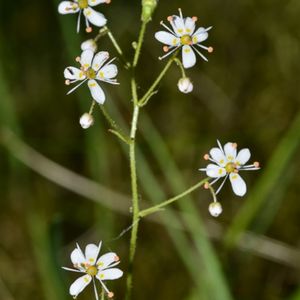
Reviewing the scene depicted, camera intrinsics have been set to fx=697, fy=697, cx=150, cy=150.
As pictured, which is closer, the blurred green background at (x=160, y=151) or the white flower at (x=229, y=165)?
the white flower at (x=229, y=165)

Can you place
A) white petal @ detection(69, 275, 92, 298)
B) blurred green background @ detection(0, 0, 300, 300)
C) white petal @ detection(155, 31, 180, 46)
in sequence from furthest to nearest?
blurred green background @ detection(0, 0, 300, 300)
white petal @ detection(155, 31, 180, 46)
white petal @ detection(69, 275, 92, 298)

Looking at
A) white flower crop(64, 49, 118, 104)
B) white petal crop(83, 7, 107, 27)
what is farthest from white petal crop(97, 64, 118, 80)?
white petal crop(83, 7, 107, 27)

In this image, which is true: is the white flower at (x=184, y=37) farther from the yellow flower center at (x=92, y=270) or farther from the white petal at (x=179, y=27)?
Answer: the yellow flower center at (x=92, y=270)

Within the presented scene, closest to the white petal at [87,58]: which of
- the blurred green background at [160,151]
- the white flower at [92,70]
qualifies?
the white flower at [92,70]

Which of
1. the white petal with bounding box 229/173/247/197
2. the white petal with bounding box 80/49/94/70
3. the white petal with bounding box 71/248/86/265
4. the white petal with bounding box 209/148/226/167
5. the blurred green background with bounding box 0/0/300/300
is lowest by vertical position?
the white petal with bounding box 71/248/86/265

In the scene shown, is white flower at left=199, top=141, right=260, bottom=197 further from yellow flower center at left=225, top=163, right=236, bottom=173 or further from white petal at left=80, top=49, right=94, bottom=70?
white petal at left=80, top=49, right=94, bottom=70

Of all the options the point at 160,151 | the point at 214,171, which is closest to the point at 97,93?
the point at 214,171

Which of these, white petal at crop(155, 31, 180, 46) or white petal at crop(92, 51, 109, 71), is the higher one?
white petal at crop(155, 31, 180, 46)
